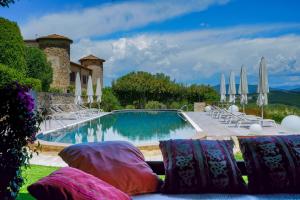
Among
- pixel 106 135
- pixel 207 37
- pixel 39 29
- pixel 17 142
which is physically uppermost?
pixel 39 29

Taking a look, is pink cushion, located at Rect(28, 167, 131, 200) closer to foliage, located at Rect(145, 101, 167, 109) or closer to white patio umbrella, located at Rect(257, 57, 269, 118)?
white patio umbrella, located at Rect(257, 57, 269, 118)

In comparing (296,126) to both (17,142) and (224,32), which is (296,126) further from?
(224,32)

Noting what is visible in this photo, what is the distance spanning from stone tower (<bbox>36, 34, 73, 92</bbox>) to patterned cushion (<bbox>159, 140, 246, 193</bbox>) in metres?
30.5

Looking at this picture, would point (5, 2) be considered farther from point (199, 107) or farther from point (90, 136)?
point (199, 107)

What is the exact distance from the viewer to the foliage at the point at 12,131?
3291mm

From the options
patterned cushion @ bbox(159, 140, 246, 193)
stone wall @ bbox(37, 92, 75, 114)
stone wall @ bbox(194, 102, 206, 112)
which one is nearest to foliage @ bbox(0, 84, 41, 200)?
patterned cushion @ bbox(159, 140, 246, 193)

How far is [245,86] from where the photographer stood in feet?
51.5

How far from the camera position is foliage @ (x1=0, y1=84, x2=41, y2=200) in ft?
10.8

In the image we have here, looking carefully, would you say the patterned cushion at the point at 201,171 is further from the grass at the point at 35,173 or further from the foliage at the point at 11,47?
the foliage at the point at 11,47

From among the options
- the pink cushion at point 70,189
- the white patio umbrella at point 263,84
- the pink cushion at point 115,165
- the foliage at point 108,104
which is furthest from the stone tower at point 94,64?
the pink cushion at point 70,189

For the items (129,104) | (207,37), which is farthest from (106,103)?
(207,37)

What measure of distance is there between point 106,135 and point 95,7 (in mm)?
5854

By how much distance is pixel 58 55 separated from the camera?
3284 centimetres

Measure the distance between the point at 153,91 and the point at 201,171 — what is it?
2859 cm
